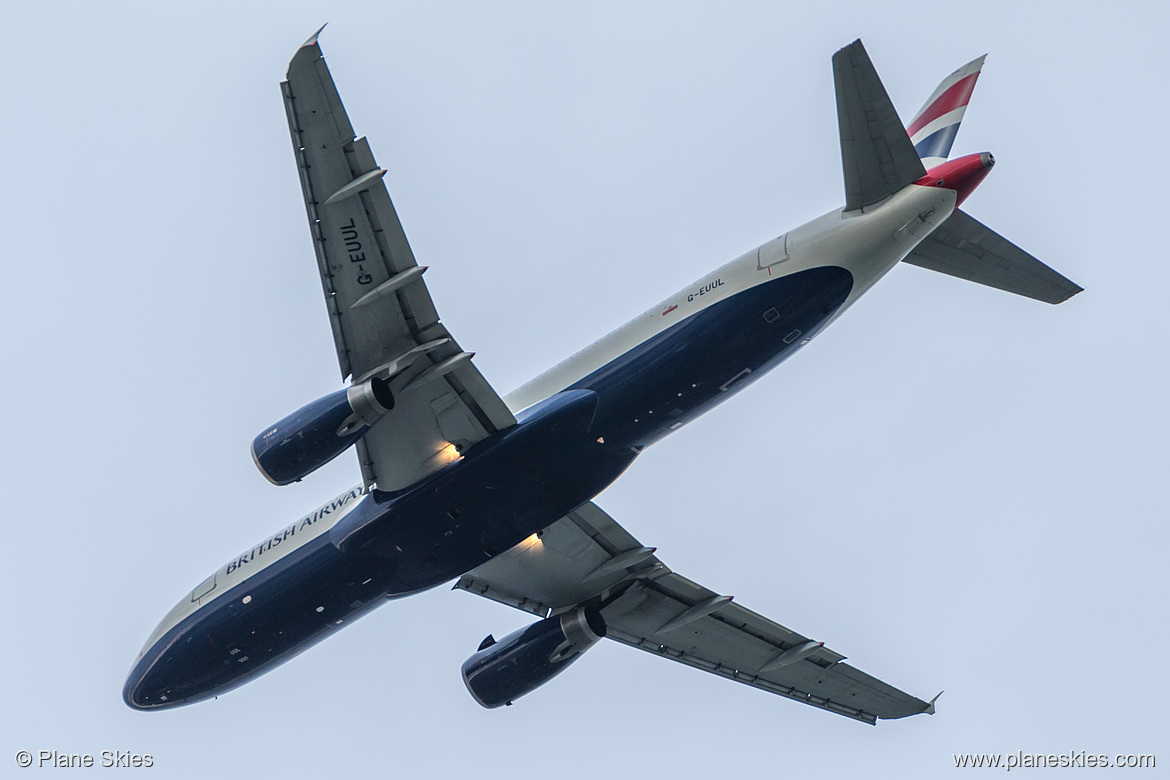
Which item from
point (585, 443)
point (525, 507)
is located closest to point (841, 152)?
point (585, 443)

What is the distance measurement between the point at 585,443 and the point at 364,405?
412cm

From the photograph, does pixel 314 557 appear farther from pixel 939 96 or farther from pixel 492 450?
pixel 939 96

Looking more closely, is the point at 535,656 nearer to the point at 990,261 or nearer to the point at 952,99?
the point at 990,261

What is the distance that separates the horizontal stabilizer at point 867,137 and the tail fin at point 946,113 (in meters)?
2.71

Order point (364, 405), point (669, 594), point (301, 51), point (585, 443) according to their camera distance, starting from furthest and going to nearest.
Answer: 1. point (669, 594)
2. point (585, 443)
3. point (364, 405)
4. point (301, 51)

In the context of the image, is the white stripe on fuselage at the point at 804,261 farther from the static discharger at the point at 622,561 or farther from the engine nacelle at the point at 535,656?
the engine nacelle at the point at 535,656

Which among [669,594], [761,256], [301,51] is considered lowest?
[669,594]

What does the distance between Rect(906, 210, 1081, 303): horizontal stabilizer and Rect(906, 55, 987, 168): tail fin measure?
170cm

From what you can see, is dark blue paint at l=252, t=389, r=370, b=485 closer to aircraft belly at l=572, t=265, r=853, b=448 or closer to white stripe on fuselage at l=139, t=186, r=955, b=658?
white stripe on fuselage at l=139, t=186, r=955, b=658

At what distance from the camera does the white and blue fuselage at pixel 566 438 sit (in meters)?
23.2

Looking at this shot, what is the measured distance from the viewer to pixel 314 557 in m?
26.6

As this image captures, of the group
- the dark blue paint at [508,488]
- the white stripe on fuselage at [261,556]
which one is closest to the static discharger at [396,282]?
the dark blue paint at [508,488]

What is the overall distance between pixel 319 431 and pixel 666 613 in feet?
36.5

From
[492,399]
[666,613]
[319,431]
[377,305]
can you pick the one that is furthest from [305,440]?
[666,613]
